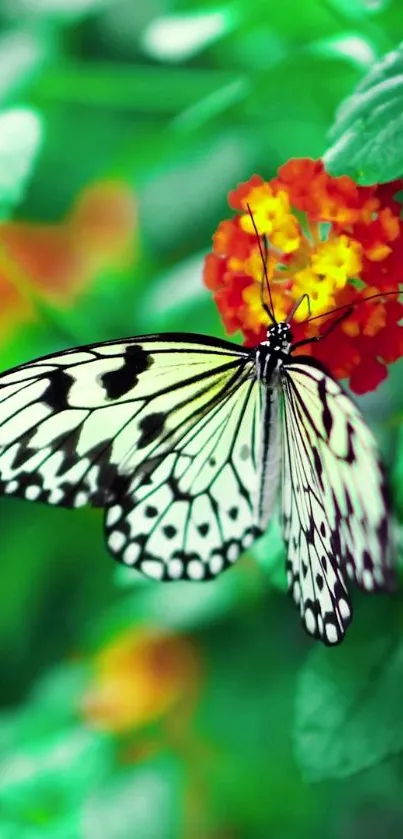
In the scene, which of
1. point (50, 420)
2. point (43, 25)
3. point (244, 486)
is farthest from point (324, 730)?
point (43, 25)

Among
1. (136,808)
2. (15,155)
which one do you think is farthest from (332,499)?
(136,808)

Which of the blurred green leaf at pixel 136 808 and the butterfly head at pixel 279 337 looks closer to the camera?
the butterfly head at pixel 279 337

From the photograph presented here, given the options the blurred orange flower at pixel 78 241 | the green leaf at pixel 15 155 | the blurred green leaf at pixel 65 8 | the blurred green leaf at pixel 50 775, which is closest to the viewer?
the green leaf at pixel 15 155

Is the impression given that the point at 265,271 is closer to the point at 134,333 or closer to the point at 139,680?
the point at 134,333

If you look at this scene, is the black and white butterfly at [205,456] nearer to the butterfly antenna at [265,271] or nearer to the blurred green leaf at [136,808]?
the butterfly antenna at [265,271]

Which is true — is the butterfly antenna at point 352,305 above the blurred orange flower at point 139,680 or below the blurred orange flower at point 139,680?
above

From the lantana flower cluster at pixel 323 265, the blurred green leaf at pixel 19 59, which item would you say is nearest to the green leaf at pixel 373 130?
the lantana flower cluster at pixel 323 265

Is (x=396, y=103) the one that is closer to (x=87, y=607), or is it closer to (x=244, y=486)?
(x=244, y=486)
